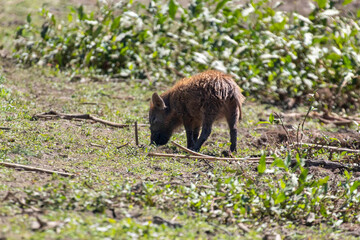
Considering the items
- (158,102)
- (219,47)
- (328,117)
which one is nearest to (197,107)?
(158,102)

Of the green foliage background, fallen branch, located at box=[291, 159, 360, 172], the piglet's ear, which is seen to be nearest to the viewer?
fallen branch, located at box=[291, 159, 360, 172]

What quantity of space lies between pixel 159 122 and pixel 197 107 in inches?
35.2

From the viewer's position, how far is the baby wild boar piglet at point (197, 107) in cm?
735

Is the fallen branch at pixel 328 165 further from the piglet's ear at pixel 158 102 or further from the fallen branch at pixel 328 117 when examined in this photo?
the fallen branch at pixel 328 117

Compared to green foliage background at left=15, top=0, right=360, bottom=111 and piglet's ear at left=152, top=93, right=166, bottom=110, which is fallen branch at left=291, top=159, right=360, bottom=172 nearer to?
piglet's ear at left=152, top=93, right=166, bottom=110

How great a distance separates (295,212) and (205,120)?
8.78 ft

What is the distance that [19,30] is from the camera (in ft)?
42.0

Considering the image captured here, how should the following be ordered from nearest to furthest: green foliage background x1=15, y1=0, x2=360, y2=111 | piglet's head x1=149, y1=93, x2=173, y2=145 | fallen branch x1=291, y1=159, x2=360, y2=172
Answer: fallen branch x1=291, y1=159, x2=360, y2=172, piglet's head x1=149, y1=93, x2=173, y2=145, green foliage background x1=15, y1=0, x2=360, y2=111

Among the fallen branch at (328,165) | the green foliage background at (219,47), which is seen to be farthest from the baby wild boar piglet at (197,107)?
the green foliage background at (219,47)

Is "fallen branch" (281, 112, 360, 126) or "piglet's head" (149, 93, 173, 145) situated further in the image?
"fallen branch" (281, 112, 360, 126)

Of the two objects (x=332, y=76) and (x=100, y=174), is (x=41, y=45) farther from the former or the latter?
(x=100, y=174)

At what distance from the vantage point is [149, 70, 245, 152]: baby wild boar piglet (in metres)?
7.35

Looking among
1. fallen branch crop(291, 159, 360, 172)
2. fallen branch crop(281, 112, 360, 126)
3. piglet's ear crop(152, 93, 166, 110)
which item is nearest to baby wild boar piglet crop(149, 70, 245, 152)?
piglet's ear crop(152, 93, 166, 110)

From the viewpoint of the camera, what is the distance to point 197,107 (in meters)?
7.62
